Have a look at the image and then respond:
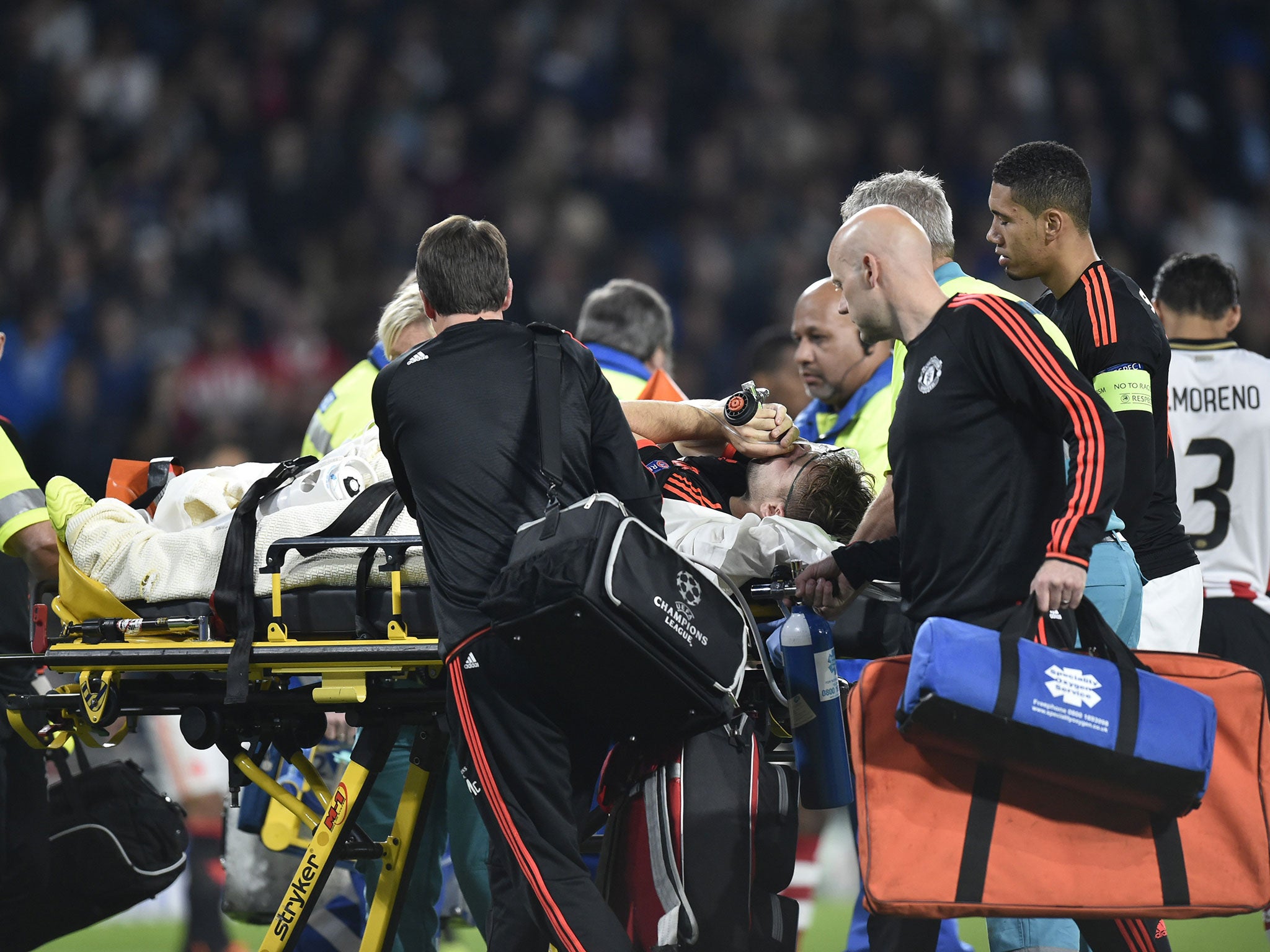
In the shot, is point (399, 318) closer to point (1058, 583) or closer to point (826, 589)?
point (826, 589)

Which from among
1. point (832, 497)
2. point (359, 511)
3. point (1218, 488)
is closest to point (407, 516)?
point (359, 511)

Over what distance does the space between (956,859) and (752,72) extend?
8.16 meters

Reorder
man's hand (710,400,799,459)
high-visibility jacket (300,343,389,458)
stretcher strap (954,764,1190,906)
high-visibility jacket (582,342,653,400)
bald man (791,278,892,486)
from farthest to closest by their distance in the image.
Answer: high-visibility jacket (582,342,653,400), high-visibility jacket (300,343,389,458), bald man (791,278,892,486), man's hand (710,400,799,459), stretcher strap (954,764,1190,906)

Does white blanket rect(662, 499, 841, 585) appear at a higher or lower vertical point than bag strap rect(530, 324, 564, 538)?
lower

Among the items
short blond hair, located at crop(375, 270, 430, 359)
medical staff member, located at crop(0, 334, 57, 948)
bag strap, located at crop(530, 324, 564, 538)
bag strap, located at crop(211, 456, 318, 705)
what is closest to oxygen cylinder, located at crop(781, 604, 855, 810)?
bag strap, located at crop(530, 324, 564, 538)

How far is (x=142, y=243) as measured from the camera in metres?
8.77

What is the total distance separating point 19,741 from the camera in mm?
3715

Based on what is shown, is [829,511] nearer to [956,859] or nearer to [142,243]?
[956,859]

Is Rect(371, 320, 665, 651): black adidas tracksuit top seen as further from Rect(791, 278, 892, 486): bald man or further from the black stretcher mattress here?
Rect(791, 278, 892, 486): bald man

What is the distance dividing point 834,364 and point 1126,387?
5.00 ft

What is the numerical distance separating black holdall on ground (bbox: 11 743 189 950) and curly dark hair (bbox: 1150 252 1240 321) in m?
3.22

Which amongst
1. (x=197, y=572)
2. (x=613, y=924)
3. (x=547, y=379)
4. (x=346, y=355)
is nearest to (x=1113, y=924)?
(x=613, y=924)

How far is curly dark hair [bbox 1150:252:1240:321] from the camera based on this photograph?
13.7 ft

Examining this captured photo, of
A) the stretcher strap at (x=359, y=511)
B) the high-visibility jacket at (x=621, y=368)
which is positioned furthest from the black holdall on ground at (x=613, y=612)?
the high-visibility jacket at (x=621, y=368)
